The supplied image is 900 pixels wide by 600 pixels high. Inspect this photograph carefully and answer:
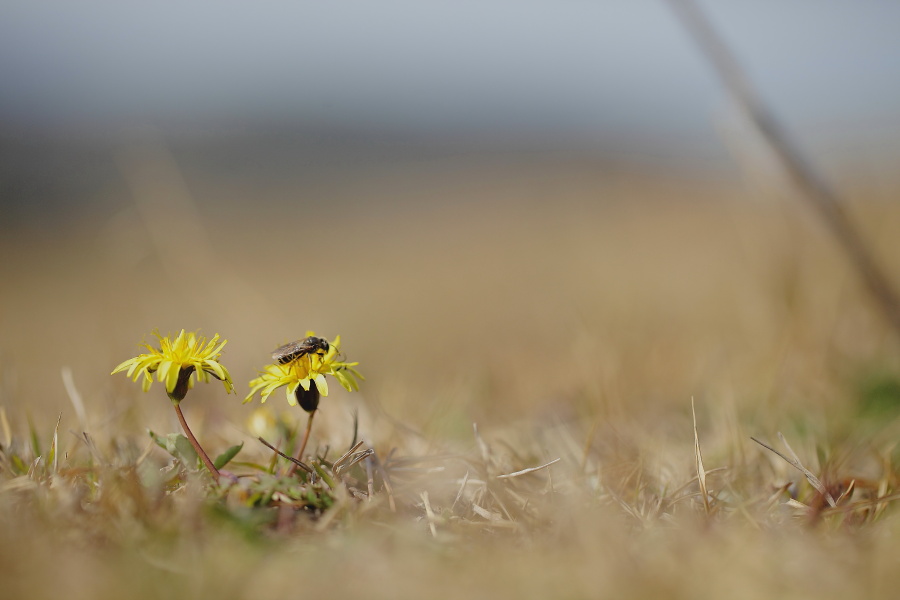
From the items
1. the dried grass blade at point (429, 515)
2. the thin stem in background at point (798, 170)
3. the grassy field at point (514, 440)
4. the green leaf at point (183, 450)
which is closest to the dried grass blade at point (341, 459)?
the grassy field at point (514, 440)

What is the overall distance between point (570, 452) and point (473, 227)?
10171mm

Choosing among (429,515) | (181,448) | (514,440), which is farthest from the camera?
(514,440)

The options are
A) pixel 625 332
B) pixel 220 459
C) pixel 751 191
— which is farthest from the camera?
pixel 625 332

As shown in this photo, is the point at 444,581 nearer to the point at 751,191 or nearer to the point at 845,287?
the point at 845,287

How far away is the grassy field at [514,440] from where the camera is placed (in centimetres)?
104

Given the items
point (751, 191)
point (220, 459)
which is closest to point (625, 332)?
point (751, 191)

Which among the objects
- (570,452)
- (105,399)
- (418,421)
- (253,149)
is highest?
(253,149)

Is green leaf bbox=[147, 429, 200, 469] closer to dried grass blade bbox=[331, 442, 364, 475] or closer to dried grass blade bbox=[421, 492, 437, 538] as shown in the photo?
dried grass blade bbox=[331, 442, 364, 475]

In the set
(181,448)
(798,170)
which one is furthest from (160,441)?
(798,170)

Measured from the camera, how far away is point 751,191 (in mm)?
3395

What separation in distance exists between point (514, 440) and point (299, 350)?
0.88 metres

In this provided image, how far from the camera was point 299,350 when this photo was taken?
1.48 meters

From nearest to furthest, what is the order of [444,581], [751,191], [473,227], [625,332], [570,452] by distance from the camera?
[444,581] → [570,452] → [751,191] → [625,332] → [473,227]

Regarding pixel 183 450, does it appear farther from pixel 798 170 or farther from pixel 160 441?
pixel 798 170
